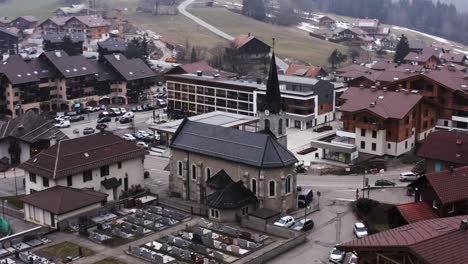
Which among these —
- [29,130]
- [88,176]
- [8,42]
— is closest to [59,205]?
[88,176]

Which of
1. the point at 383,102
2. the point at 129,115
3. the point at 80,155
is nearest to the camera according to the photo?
the point at 80,155

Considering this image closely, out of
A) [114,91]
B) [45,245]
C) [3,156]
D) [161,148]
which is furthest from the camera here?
[114,91]

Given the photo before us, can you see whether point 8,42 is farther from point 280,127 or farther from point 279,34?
point 280,127

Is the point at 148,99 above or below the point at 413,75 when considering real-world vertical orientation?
below

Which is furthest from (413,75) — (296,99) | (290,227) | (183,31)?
(183,31)

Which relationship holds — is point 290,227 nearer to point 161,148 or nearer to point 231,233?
point 231,233

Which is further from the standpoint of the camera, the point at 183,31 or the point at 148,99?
the point at 183,31

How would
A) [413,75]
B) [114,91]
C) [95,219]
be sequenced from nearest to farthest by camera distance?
[95,219]
[413,75]
[114,91]
